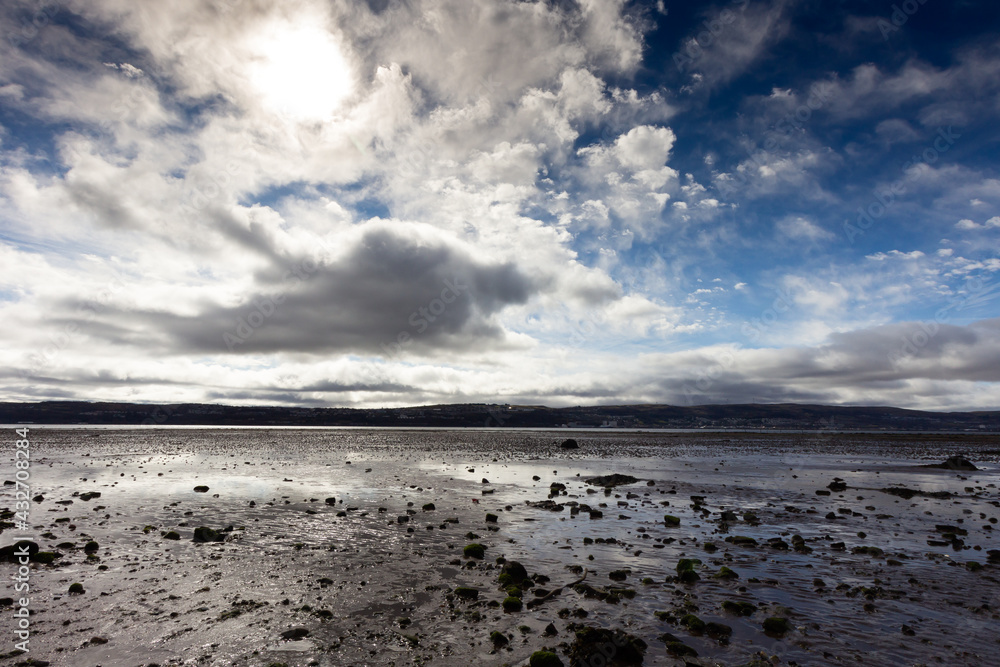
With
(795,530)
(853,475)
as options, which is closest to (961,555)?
(795,530)

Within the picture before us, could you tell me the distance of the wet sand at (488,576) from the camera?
10.4 metres

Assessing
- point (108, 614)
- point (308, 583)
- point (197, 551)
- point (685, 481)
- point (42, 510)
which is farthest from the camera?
point (685, 481)

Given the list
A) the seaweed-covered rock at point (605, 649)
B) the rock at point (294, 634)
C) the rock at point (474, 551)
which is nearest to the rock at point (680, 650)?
the seaweed-covered rock at point (605, 649)

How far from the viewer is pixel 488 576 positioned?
1509 cm

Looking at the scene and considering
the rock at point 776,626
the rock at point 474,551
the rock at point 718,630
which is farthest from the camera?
the rock at point 474,551

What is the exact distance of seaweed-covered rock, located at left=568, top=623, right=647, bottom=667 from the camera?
9.70 metres

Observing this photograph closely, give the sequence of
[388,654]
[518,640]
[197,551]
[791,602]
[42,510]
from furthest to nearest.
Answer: [42,510] → [197,551] → [791,602] → [518,640] → [388,654]

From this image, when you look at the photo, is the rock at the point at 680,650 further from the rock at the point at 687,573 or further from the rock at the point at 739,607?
the rock at the point at 687,573

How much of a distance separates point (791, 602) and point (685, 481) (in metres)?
28.5

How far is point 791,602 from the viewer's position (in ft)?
43.3

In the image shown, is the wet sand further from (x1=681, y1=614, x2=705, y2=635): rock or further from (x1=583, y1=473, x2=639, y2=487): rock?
(x1=583, y1=473, x2=639, y2=487): rock

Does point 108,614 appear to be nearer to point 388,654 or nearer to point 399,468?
point 388,654

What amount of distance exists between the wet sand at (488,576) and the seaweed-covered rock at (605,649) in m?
0.32

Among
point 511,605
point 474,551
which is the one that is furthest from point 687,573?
point 474,551
